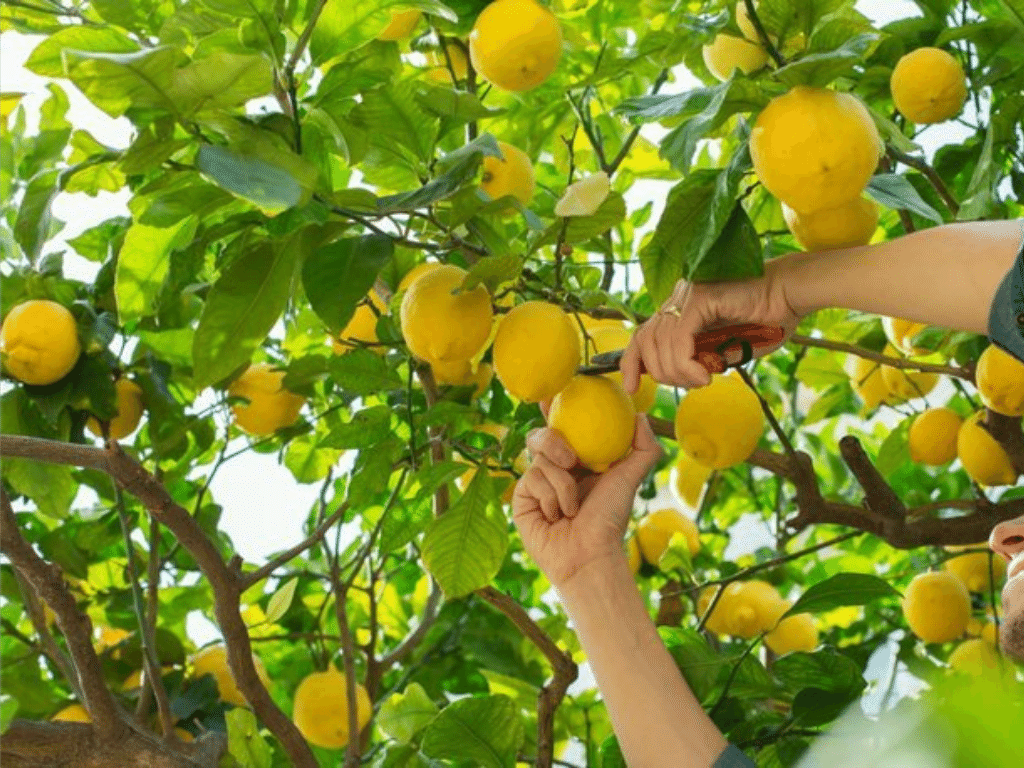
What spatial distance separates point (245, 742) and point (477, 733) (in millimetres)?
221

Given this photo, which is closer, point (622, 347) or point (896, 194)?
point (896, 194)

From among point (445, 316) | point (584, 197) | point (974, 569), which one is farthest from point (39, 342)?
point (974, 569)

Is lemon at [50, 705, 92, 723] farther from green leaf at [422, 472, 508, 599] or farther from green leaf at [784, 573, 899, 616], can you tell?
green leaf at [784, 573, 899, 616]

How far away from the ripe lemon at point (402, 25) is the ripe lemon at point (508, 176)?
0.14m

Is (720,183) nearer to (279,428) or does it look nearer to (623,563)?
(623,563)

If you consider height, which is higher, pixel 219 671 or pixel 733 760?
pixel 219 671

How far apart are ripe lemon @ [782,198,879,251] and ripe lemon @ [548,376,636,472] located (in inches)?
7.3

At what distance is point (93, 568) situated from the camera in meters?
1.93

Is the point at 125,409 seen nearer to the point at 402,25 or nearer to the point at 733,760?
the point at 402,25

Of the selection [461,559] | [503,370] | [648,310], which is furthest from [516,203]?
[648,310]

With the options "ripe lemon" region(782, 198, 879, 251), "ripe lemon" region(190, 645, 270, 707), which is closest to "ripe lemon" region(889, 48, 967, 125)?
"ripe lemon" region(782, 198, 879, 251)

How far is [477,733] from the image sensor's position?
1.23 metres

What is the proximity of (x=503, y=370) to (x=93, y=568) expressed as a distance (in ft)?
3.60

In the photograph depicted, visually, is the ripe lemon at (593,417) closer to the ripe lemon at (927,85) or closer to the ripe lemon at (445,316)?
the ripe lemon at (445,316)
